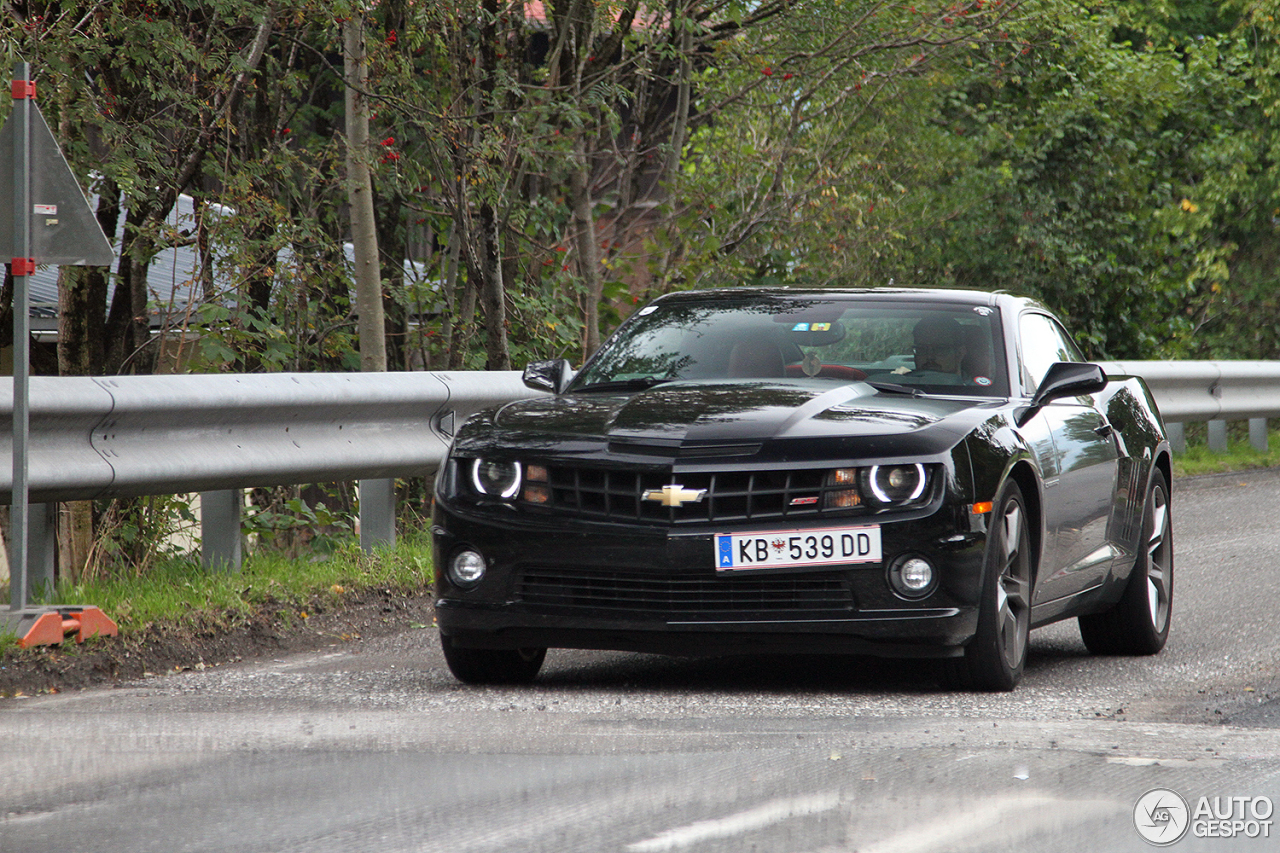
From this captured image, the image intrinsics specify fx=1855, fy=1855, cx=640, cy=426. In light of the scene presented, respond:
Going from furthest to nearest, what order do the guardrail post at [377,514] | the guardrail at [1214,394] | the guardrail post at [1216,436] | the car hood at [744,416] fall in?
the guardrail post at [1216,436]
the guardrail at [1214,394]
the guardrail post at [377,514]
the car hood at [744,416]

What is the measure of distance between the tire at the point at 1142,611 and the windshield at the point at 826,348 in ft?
4.11

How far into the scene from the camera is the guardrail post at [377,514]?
30.6ft

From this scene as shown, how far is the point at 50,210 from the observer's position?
713 centimetres

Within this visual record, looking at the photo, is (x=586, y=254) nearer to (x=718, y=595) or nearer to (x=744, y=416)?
(x=744, y=416)

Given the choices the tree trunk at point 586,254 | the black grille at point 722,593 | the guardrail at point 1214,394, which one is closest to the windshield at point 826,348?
the black grille at point 722,593

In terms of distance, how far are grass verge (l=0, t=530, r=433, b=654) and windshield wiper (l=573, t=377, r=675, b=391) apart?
1.74m

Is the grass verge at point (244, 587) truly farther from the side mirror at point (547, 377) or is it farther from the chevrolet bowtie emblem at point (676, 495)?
the chevrolet bowtie emblem at point (676, 495)

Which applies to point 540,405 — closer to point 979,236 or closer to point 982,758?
point 982,758

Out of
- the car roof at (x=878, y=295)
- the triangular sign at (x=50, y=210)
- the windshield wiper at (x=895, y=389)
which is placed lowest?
the windshield wiper at (x=895, y=389)

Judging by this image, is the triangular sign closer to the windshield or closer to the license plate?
the windshield

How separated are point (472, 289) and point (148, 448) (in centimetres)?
634

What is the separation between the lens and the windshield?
7.09 m

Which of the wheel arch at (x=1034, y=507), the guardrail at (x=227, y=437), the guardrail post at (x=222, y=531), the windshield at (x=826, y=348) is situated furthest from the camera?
the guardrail post at (x=222, y=531)

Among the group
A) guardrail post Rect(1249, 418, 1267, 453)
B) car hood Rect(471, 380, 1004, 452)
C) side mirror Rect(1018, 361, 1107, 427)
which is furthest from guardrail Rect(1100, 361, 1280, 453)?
car hood Rect(471, 380, 1004, 452)
